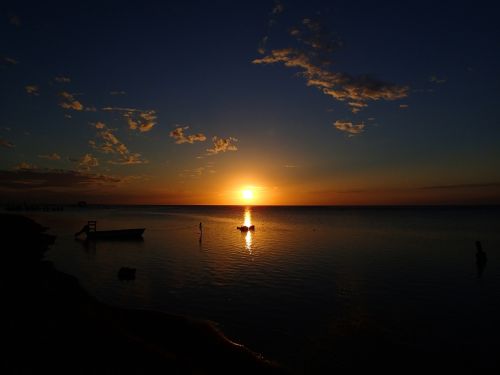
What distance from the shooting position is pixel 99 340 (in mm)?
10133

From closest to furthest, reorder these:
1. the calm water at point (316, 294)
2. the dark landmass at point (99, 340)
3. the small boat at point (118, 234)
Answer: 1. the dark landmass at point (99, 340)
2. the calm water at point (316, 294)
3. the small boat at point (118, 234)

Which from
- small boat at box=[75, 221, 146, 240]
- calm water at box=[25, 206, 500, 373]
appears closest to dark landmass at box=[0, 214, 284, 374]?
calm water at box=[25, 206, 500, 373]

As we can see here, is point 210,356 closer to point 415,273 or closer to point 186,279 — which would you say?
point 186,279

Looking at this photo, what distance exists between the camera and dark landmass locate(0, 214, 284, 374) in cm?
866

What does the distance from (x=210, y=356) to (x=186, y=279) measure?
47.0ft

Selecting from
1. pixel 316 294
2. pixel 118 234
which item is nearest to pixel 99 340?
pixel 316 294

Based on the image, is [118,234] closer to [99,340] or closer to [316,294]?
[316,294]

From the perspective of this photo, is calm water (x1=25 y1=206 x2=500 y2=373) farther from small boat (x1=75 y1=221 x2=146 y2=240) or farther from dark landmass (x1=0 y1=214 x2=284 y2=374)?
small boat (x1=75 y1=221 x2=146 y2=240)

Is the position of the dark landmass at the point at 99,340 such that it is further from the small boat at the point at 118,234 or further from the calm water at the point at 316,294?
the small boat at the point at 118,234

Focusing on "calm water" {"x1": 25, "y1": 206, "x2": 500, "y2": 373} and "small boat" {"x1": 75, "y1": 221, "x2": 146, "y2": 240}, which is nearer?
"calm water" {"x1": 25, "y1": 206, "x2": 500, "y2": 373}

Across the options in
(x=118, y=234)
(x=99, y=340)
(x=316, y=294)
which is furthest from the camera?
(x=118, y=234)

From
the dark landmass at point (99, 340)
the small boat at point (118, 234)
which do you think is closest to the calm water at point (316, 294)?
the dark landmass at point (99, 340)

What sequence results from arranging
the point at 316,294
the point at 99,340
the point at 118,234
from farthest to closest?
the point at 118,234, the point at 316,294, the point at 99,340

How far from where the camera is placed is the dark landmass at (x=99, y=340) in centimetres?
866
